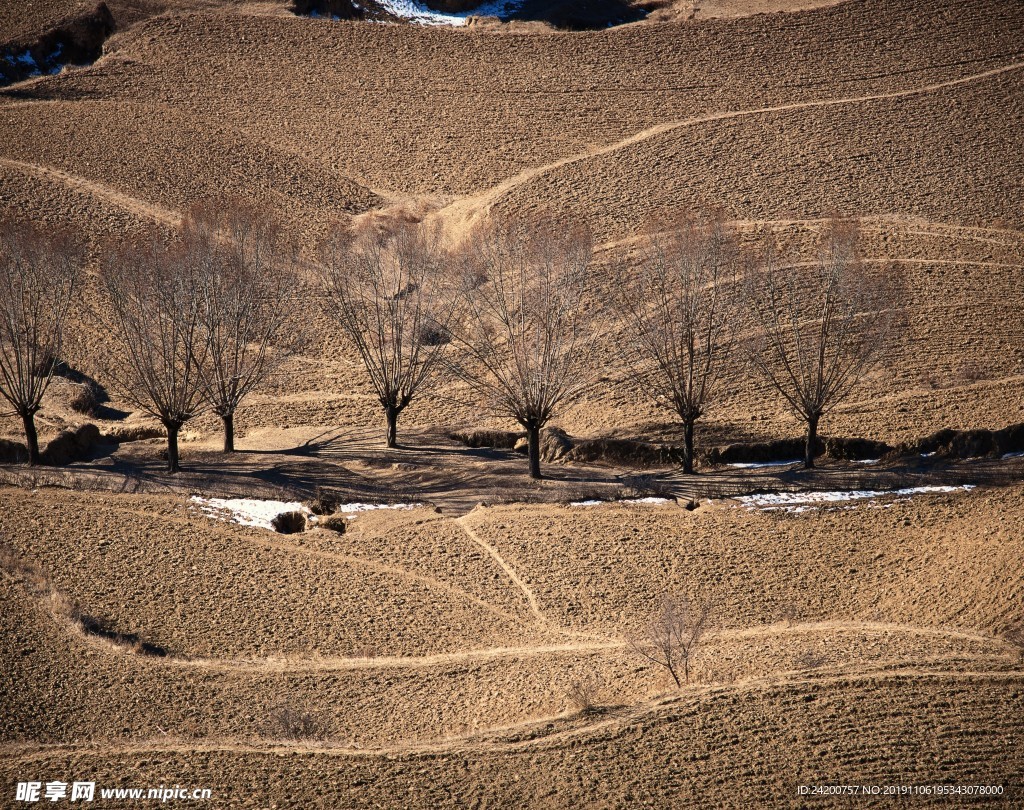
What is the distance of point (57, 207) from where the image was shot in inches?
1836

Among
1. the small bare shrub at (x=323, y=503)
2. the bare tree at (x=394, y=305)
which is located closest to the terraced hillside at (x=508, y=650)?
the small bare shrub at (x=323, y=503)

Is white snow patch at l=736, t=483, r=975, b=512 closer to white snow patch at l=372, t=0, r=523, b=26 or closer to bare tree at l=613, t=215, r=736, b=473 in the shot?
bare tree at l=613, t=215, r=736, b=473

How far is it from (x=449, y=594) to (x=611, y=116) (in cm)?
3657

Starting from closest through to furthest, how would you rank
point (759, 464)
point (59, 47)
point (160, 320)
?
point (160, 320) → point (759, 464) → point (59, 47)

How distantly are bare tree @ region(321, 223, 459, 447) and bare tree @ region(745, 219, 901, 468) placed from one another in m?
9.66

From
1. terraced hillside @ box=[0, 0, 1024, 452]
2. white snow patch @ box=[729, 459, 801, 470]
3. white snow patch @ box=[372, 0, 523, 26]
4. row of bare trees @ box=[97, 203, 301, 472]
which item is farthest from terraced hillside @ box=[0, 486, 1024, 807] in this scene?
white snow patch @ box=[372, 0, 523, 26]

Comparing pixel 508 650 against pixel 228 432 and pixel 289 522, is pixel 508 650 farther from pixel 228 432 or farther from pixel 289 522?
pixel 228 432

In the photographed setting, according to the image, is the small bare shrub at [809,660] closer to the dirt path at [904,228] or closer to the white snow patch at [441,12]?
the dirt path at [904,228]

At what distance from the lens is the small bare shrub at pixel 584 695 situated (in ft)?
67.7

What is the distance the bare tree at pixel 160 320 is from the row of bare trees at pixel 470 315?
0.10 m

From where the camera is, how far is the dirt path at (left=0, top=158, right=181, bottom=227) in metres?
47.7

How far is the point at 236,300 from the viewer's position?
33.2 metres

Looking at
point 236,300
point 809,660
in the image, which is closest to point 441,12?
point 236,300

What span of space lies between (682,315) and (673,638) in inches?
496
